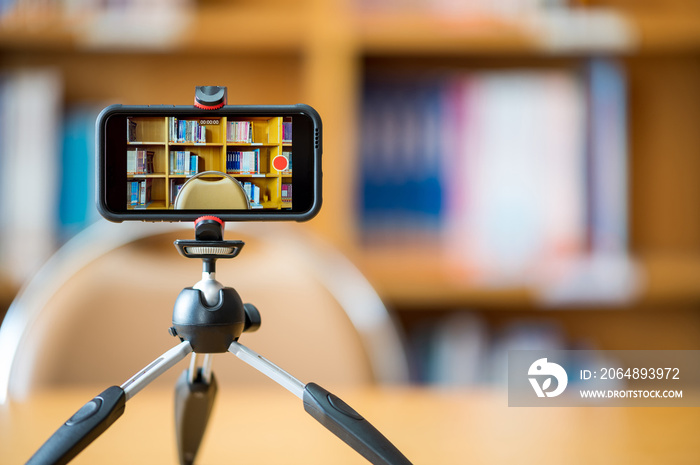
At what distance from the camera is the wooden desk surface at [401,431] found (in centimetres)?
61

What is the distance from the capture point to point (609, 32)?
1.40m

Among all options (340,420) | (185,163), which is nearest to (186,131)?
(185,163)

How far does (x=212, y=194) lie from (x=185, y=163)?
29 mm

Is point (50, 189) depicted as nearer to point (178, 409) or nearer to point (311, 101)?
point (311, 101)

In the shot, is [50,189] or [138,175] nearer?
[138,175]

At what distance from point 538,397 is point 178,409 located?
19.1 inches

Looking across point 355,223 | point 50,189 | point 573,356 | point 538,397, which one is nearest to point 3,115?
point 50,189

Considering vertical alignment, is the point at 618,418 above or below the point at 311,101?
below

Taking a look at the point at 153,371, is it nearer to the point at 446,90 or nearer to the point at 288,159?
the point at 288,159

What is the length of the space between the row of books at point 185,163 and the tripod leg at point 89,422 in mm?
123

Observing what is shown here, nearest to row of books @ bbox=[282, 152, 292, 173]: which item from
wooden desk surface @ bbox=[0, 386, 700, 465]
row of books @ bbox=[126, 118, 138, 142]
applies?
row of books @ bbox=[126, 118, 138, 142]

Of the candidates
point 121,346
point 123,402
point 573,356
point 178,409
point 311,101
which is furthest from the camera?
point 573,356

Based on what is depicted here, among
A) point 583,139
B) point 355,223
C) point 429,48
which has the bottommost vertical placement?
point 355,223

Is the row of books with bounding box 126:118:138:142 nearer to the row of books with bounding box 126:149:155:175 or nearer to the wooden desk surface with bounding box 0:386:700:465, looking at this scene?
the row of books with bounding box 126:149:155:175
